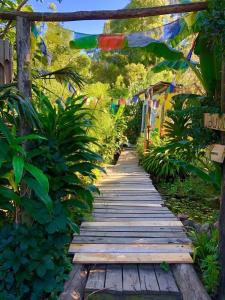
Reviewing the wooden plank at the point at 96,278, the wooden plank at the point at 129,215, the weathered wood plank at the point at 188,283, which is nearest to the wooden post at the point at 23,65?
the wooden plank at the point at 96,278

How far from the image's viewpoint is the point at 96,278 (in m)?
2.74

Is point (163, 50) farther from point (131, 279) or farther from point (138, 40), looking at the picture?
point (131, 279)

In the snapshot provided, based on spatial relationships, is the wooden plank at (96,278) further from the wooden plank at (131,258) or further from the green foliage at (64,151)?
the green foliage at (64,151)

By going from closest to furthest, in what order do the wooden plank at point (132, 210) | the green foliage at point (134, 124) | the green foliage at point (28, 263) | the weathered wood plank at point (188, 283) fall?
the green foliage at point (28, 263)
the weathered wood plank at point (188, 283)
the wooden plank at point (132, 210)
the green foliage at point (134, 124)

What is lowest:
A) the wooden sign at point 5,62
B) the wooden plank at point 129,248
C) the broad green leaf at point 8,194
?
the wooden plank at point 129,248

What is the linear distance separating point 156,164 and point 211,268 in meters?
4.90

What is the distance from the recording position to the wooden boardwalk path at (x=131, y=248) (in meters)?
2.60

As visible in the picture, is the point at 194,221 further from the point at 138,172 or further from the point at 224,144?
the point at 138,172

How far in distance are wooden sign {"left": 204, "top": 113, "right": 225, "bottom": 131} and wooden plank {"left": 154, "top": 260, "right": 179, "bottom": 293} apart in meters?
1.36

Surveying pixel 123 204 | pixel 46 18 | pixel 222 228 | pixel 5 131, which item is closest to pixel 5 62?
pixel 46 18

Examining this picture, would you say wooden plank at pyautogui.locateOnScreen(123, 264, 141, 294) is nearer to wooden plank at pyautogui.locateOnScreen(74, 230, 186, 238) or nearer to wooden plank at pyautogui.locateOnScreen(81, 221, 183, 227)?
wooden plank at pyautogui.locateOnScreen(74, 230, 186, 238)

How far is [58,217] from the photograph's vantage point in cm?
251

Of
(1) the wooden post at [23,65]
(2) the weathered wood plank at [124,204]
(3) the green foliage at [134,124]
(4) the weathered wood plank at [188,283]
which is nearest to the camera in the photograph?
(4) the weathered wood plank at [188,283]

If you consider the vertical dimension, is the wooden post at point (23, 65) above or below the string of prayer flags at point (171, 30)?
below
